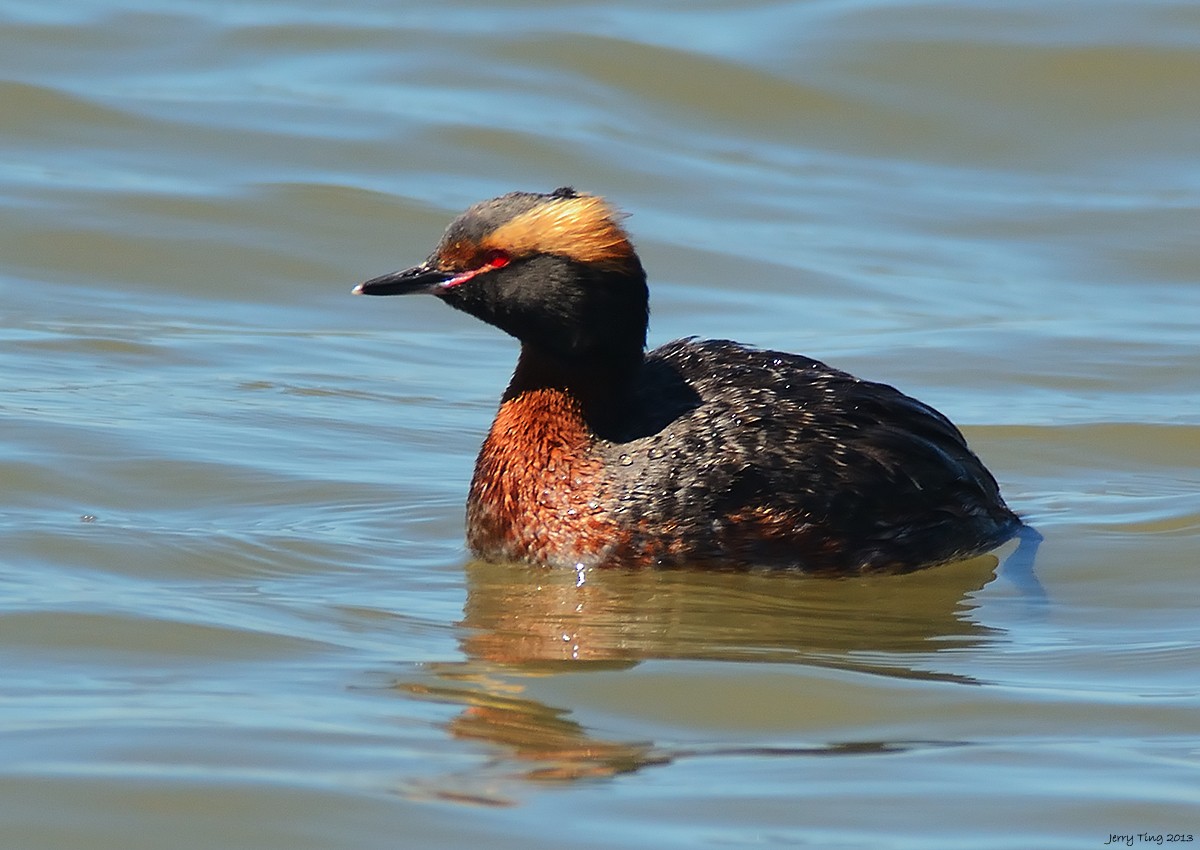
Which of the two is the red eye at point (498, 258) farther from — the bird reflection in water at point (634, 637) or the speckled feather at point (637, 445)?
the bird reflection in water at point (634, 637)

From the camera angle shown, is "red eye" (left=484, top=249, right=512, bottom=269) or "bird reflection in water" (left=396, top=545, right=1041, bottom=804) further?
"red eye" (left=484, top=249, right=512, bottom=269)

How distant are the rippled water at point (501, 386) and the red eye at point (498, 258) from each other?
4.09 feet

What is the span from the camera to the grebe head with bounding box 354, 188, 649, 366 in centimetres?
876

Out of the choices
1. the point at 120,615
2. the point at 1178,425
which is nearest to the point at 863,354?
the point at 1178,425

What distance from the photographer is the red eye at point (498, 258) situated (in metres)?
8.79

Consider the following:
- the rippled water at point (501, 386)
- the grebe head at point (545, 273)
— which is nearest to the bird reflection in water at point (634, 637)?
the rippled water at point (501, 386)

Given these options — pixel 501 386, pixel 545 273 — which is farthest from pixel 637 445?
pixel 501 386

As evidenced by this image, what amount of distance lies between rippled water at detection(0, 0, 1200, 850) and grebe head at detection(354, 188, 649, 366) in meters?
1.05

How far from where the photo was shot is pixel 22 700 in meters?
6.79

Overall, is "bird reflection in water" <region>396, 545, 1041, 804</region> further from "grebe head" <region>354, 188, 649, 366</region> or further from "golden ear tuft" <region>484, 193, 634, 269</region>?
"golden ear tuft" <region>484, 193, 634, 269</region>

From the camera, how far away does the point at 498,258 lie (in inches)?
347

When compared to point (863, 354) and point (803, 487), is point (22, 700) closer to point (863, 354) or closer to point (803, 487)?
point (803, 487)

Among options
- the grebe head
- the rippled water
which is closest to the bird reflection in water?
the rippled water

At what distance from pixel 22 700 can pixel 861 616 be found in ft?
10.6
